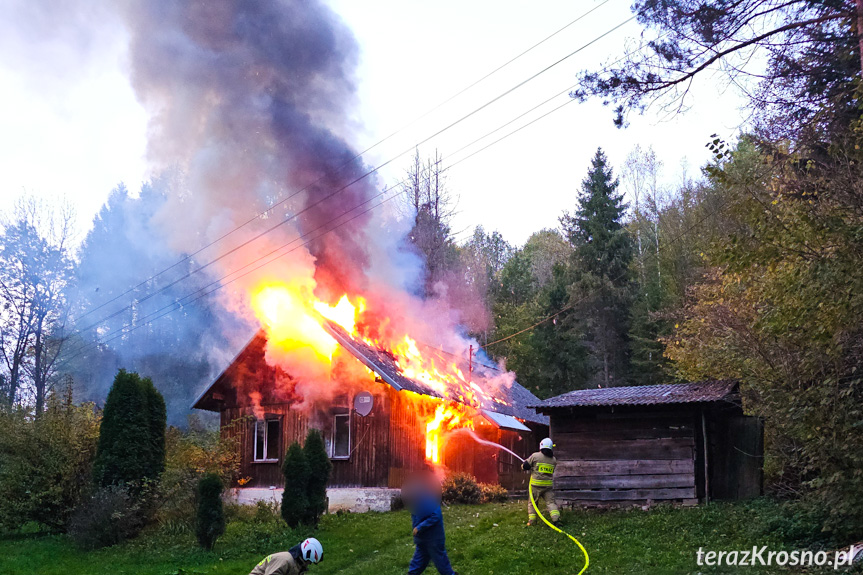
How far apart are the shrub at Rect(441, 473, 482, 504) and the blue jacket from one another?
11.4 metres

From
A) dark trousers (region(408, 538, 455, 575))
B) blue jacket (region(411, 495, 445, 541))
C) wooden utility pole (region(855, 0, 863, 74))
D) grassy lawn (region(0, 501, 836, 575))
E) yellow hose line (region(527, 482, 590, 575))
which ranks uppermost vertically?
wooden utility pole (region(855, 0, 863, 74))

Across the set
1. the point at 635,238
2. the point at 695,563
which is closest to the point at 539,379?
the point at 635,238

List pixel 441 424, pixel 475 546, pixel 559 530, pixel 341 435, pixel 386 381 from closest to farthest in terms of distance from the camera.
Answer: pixel 475 546 → pixel 559 530 → pixel 386 381 → pixel 341 435 → pixel 441 424

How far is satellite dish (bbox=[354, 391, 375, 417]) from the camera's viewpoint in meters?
22.9

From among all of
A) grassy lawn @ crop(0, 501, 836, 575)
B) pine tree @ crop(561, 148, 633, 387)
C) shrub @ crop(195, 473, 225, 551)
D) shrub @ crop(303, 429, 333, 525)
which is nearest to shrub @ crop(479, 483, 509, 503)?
grassy lawn @ crop(0, 501, 836, 575)

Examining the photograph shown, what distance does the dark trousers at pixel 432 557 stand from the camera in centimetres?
1088

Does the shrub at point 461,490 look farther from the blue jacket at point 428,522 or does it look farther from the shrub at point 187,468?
the blue jacket at point 428,522

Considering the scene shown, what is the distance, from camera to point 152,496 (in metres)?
18.2

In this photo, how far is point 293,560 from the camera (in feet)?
27.9

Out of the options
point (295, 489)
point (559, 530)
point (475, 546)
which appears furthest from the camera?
point (295, 489)

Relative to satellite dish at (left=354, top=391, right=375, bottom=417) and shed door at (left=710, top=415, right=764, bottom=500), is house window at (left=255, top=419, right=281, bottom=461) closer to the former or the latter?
satellite dish at (left=354, top=391, right=375, bottom=417)

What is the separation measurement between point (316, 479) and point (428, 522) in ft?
25.8

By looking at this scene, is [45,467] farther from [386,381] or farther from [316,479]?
[386,381]

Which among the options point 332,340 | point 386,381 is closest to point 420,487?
point 386,381
